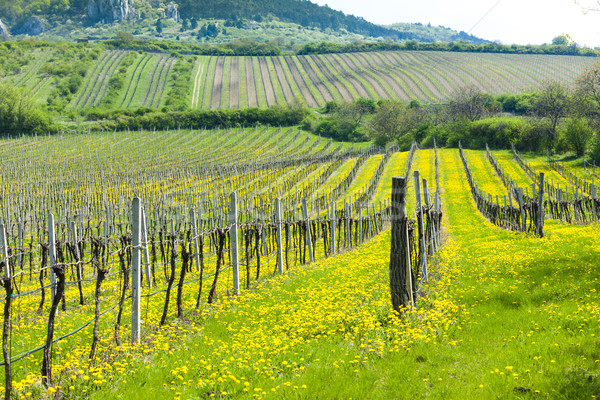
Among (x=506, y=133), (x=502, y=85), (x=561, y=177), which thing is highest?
(x=502, y=85)

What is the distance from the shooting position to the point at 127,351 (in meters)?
8.42

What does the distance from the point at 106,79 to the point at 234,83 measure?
40.5 metres

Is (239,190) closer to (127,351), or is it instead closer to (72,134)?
(127,351)

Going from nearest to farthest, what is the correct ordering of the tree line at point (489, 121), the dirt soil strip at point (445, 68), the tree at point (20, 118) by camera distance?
the tree line at point (489, 121), the tree at point (20, 118), the dirt soil strip at point (445, 68)

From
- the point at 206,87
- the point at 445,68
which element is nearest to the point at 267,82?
the point at 206,87

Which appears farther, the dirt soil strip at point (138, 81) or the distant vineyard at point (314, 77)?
the distant vineyard at point (314, 77)

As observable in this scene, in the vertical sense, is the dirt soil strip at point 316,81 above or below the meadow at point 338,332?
above

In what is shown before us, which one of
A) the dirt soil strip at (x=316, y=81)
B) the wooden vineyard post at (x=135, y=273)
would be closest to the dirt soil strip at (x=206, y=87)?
the dirt soil strip at (x=316, y=81)

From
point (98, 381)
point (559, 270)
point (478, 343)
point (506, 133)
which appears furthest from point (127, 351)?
point (506, 133)

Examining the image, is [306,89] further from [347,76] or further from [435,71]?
[435,71]

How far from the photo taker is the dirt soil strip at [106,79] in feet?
429

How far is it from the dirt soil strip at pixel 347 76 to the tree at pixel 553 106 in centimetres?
6403

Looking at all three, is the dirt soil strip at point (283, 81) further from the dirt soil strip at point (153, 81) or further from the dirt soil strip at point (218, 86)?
the dirt soil strip at point (153, 81)

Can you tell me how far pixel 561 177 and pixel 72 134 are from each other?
9000cm
